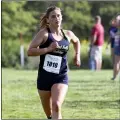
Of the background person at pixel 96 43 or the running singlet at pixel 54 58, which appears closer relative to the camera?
the running singlet at pixel 54 58

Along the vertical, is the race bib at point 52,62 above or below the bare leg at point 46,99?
above

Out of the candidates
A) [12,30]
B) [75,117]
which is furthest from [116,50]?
[12,30]

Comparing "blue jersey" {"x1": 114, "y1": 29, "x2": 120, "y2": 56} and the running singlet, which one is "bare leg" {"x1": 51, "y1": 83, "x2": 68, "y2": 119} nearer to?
the running singlet

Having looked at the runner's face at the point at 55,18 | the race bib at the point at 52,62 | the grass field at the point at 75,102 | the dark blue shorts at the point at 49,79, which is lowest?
the grass field at the point at 75,102

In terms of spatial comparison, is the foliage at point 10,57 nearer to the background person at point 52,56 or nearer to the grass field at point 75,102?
the grass field at point 75,102

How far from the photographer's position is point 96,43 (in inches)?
746

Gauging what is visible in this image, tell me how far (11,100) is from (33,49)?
3980mm

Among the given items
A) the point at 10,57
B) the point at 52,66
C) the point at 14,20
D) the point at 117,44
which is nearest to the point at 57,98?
the point at 52,66

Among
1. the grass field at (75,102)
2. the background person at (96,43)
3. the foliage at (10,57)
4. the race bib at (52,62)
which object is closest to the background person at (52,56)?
the race bib at (52,62)

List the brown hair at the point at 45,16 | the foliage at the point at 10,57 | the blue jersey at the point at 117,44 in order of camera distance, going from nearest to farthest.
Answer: the brown hair at the point at 45,16, the blue jersey at the point at 117,44, the foliage at the point at 10,57

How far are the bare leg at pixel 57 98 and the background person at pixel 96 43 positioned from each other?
37.7ft

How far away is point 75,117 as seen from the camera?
8555 millimetres

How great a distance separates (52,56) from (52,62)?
0.08 m

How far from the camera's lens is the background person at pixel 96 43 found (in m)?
18.3
